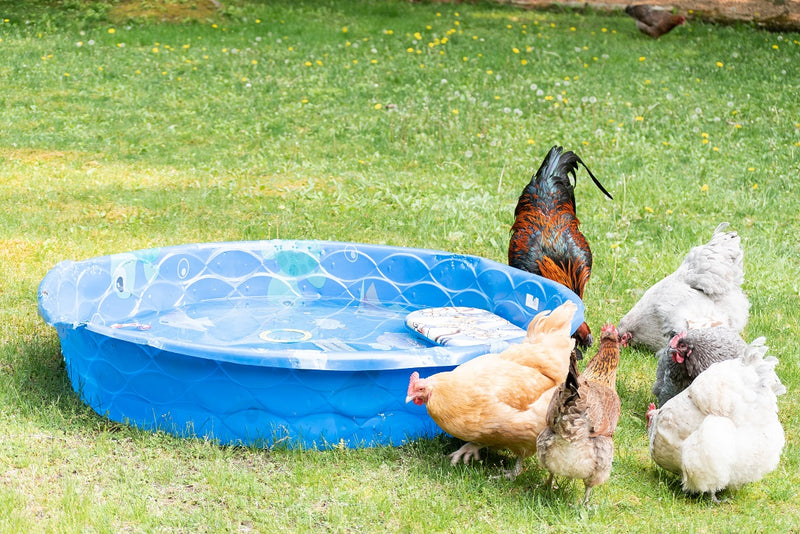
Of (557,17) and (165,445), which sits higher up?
(557,17)

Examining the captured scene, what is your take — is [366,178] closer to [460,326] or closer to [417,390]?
[460,326]

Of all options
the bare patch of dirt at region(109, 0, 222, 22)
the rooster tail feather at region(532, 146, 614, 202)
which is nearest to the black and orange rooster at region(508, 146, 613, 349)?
the rooster tail feather at region(532, 146, 614, 202)

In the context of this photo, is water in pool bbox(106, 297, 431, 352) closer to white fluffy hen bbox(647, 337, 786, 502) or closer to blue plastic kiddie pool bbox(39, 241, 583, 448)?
blue plastic kiddie pool bbox(39, 241, 583, 448)

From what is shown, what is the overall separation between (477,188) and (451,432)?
5150 millimetres

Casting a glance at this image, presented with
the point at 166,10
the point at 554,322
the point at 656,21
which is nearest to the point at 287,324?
the point at 554,322

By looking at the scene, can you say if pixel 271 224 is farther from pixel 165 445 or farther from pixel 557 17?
pixel 557 17

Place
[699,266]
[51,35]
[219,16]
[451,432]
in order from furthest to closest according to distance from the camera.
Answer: [219,16]
[51,35]
[699,266]
[451,432]

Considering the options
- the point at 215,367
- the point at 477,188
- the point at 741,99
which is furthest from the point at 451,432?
the point at 741,99

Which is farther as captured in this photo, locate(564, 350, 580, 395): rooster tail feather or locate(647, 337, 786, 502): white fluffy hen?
locate(647, 337, 786, 502): white fluffy hen

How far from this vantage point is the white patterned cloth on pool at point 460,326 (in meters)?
5.45

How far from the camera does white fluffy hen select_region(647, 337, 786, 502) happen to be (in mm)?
3938

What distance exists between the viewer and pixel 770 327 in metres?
6.20

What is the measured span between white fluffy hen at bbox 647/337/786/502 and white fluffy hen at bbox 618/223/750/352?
1306 mm

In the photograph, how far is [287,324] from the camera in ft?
20.0
